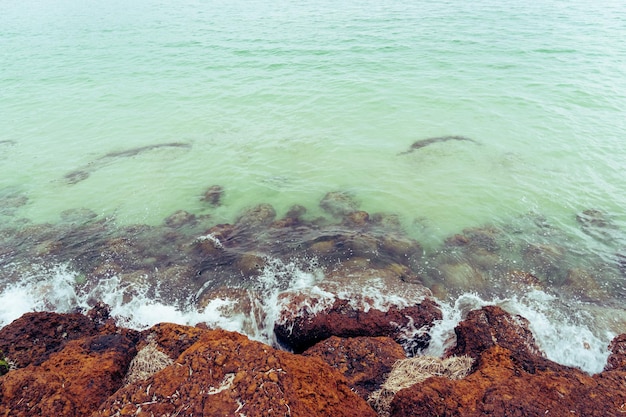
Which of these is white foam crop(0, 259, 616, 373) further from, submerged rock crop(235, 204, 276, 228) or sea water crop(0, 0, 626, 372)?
submerged rock crop(235, 204, 276, 228)

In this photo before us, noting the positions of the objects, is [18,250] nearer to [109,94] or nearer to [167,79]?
[109,94]

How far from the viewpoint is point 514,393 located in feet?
14.3

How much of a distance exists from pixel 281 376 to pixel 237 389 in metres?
0.48

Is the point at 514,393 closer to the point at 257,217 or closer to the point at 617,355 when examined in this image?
the point at 617,355

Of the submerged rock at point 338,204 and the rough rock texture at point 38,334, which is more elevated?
the rough rock texture at point 38,334

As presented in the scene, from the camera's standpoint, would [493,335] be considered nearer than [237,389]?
No

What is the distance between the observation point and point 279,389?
382 centimetres

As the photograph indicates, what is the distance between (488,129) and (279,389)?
49.0ft

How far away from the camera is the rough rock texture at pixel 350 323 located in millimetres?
6836

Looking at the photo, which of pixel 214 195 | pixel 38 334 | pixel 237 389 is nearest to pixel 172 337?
pixel 38 334

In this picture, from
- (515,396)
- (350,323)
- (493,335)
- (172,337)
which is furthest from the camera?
(350,323)

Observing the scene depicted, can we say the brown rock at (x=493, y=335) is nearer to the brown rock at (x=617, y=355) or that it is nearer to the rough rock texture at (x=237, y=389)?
the brown rock at (x=617, y=355)

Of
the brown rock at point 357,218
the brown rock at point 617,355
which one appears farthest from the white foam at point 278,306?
the brown rock at point 357,218

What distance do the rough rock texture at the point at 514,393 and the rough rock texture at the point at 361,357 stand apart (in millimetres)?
934
